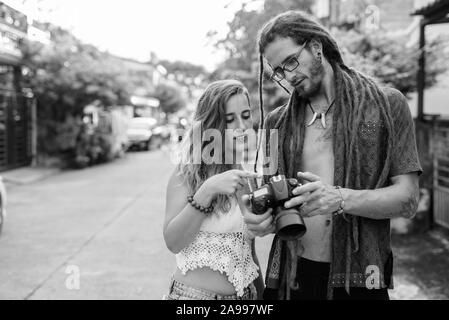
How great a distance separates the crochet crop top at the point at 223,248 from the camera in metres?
2.01

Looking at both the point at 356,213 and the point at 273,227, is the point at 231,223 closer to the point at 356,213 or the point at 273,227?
the point at 273,227

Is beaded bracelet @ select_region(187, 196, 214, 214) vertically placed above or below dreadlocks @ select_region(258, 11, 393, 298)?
below

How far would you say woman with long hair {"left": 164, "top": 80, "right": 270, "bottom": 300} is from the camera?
2.00 m

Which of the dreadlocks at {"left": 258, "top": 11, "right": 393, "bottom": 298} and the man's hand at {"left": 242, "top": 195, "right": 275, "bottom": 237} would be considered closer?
the man's hand at {"left": 242, "top": 195, "right": 275, "bottom": 237}

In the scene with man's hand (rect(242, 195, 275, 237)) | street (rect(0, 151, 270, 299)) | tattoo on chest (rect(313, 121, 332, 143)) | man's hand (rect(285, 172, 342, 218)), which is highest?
tattoo on chest (rect(313, 121, 332, 143))

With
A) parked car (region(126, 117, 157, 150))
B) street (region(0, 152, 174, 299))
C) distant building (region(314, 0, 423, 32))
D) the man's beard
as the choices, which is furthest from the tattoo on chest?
parked car (region(126, 117, 157, 150))

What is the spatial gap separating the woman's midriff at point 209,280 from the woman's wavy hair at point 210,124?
254mm

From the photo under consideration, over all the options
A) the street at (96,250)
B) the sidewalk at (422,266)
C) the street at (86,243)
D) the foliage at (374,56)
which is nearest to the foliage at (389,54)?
the foliage at (374,56)

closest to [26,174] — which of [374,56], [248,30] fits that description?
[374,56]

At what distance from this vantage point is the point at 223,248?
2.02m

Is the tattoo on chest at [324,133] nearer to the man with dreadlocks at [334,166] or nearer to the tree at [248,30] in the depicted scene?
the man with dreadlocks at [334,166]

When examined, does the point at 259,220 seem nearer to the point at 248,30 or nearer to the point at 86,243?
the point at 248,30

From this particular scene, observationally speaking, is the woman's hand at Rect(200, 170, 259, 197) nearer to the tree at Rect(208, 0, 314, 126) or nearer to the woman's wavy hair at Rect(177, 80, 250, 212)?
the woman's wavy hair at Rect(177, 80, 250, 212)

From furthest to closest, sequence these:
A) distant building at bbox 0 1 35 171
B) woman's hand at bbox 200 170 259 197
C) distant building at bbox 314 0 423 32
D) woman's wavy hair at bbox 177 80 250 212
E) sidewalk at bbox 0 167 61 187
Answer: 1. distant building at bbox 0 1 35 171
2. sidewalk at bbox 0 167 61 187
3. distant building at bbox 314 0 423 32
4. woman's wavy hair at bbox 177 80 250 212
5. woman's hand at bbox 200 170 259 197
